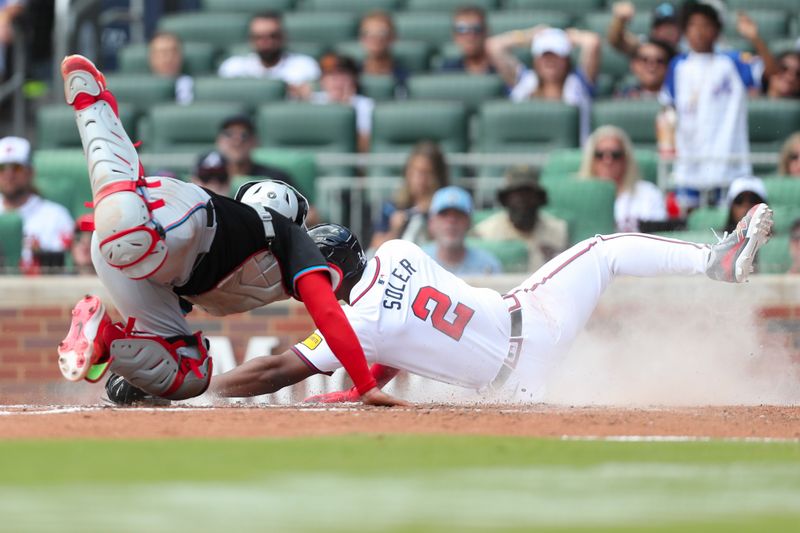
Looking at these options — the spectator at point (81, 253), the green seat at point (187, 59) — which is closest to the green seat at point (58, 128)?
the green seat at point (187, 59)

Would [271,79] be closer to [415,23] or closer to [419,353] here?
[415,23]

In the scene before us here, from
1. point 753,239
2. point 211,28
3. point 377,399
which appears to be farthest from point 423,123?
point 377,399

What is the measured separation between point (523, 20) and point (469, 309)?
632 centimetres

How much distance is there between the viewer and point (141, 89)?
12492 millimetres

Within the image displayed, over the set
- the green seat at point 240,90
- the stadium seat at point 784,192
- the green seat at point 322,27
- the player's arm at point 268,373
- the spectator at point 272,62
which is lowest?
the player's arm at point 268,373

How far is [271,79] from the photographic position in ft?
39.9

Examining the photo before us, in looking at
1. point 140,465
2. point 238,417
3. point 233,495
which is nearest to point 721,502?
point 233,495

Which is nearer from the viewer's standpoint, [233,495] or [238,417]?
[233,495]

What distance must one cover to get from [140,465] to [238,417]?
140 cm

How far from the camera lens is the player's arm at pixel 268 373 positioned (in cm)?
677

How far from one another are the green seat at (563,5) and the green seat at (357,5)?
1.23 metres

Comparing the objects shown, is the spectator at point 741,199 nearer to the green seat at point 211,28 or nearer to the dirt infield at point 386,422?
the dirt infield at point 386,422

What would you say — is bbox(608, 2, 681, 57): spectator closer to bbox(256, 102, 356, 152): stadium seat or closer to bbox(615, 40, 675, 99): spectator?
bbox(615, 40, 675, 99): spectator

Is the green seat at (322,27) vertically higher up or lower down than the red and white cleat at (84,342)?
higher up
